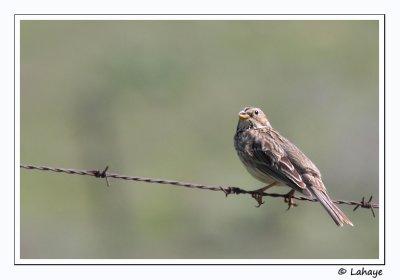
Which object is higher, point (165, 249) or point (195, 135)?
point (195, 135)

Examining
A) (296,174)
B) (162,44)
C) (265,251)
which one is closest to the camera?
(296,174)

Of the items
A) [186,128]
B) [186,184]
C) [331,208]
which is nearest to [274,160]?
[331,208]

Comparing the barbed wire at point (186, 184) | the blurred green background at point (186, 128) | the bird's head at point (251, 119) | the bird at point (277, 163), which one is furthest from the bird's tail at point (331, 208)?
the blurred green background at point (186, 128)

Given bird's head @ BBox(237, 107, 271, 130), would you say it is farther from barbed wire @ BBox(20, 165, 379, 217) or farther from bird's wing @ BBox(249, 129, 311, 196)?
barbed wire @ BBox(20, 165, 379, 217)

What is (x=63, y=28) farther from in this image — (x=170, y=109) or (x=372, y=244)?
(x=372, y=244)

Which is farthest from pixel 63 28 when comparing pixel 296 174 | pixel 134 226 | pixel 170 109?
pixel 296 174

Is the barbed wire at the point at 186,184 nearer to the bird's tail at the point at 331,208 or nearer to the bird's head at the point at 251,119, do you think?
the bird's tail at the point at 331,208

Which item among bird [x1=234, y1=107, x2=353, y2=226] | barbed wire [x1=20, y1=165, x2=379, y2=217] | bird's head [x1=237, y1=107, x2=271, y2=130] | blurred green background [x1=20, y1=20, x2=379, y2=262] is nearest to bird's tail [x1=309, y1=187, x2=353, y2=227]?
bird [x1=234, y1=107, x2=353, y2=226]
